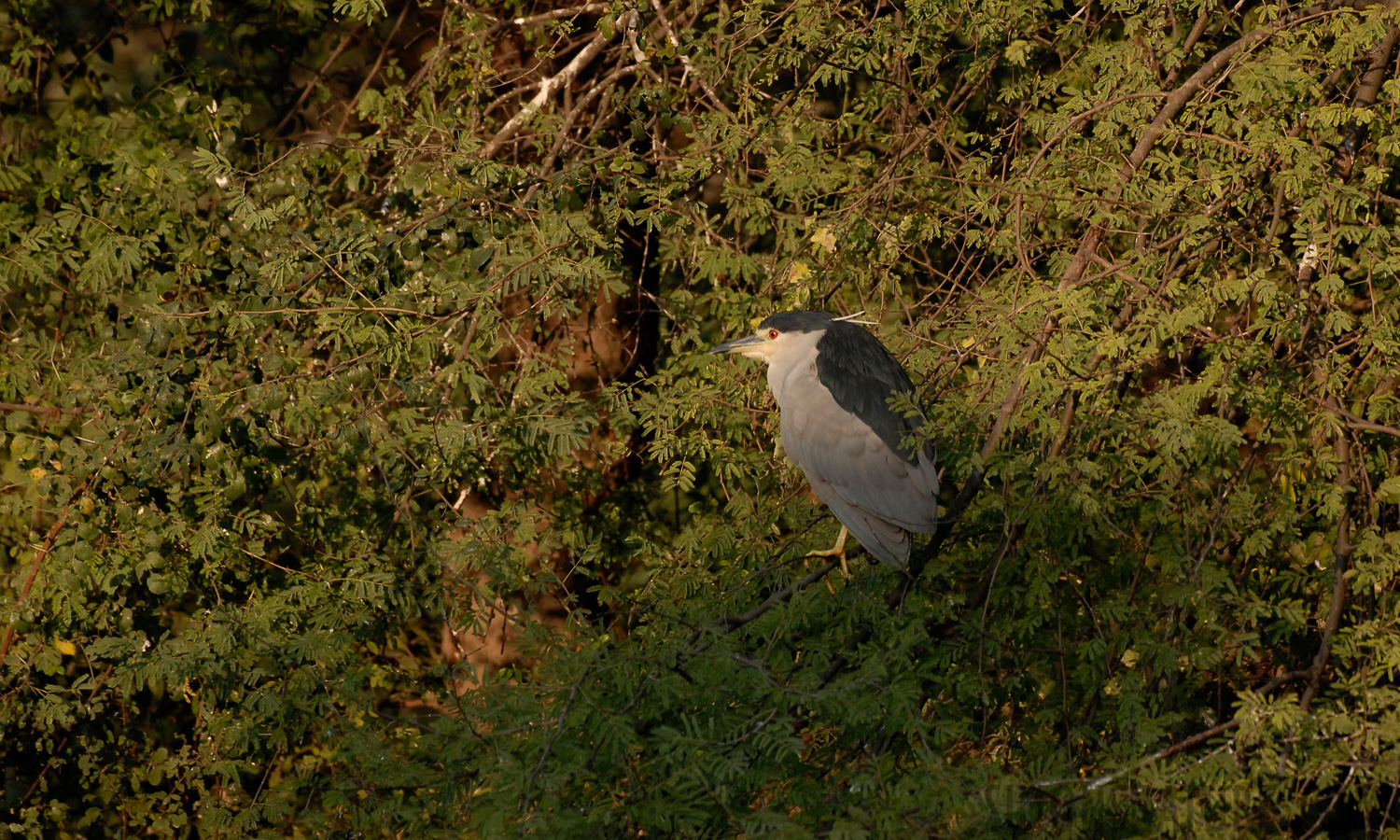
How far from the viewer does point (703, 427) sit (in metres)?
3.50

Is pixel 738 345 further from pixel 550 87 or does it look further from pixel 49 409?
pixel 49 409

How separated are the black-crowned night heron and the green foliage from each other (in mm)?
160

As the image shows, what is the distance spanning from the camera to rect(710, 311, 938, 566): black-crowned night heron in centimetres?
299

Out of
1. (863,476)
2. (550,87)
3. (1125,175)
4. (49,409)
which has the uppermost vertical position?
(550,87)

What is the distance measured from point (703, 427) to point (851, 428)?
49 cm

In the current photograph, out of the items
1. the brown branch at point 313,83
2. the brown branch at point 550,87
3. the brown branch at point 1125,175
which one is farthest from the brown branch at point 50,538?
the brown branch at point 1125,175

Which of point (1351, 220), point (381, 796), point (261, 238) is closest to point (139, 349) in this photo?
point (261, 238)

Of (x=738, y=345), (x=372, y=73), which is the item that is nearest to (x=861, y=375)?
(x=738, y=345)

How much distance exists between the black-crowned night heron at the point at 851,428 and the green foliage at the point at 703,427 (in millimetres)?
160

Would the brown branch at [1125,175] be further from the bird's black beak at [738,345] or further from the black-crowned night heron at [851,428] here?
the bird's black beak at [738,345]

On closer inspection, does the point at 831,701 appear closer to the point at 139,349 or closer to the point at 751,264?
the point at 751,264

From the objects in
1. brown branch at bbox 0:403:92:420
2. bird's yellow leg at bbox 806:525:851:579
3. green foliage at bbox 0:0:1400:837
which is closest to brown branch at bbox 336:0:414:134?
green foliage at bbox 0:0:1400:837

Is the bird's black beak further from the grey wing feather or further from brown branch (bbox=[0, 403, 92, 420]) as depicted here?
brown branch (bbox=[0, 403, 92, 420])

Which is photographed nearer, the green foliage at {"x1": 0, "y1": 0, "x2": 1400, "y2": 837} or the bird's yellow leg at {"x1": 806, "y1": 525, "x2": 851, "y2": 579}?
the green foliage at {"x1": 0, "y1": 0, "x2": 1400, "y2": 837}
